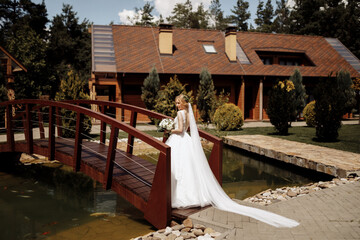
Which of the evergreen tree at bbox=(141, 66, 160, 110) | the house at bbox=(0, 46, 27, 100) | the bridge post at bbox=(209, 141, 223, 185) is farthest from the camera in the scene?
the evergreen tree at bbox=(141, 66, 160, 110)

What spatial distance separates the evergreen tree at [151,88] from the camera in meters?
19.1

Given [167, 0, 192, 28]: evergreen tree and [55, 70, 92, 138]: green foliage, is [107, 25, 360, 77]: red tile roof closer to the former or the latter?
[55, 70, 92, 138]: green foliage

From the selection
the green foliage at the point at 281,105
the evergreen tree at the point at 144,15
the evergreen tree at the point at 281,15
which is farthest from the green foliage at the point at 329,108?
the evergreen tree at the point at 281,15

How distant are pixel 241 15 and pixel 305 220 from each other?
56192 millimetres

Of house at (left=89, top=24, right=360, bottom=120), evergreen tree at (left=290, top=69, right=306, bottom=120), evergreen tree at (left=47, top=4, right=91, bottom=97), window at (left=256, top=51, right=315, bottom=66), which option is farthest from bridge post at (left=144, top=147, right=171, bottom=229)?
evergreen tree at (left=47, top=4, right=91, bottom=97)

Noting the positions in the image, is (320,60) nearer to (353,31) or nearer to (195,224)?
(353,31)

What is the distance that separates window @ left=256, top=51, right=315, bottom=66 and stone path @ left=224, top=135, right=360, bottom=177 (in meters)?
13.8

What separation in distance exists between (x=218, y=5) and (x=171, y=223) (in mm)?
61068

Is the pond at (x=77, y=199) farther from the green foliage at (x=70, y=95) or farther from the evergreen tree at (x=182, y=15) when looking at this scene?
the evergreen tree at (x=182, y=15)

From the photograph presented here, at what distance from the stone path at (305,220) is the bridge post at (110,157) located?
2.04 meters

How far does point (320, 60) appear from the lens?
82.1ft

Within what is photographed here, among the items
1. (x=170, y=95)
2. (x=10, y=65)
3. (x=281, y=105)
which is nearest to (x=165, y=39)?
(x=170, y=95)

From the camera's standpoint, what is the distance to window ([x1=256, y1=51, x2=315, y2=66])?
24688mm

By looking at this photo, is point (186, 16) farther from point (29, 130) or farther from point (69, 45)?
point (29, 130)
